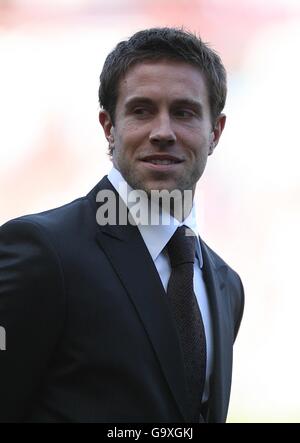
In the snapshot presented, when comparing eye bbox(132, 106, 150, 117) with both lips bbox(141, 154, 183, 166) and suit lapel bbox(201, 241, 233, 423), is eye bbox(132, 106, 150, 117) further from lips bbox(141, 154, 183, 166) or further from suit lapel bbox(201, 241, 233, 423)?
suit lapel bbox(201, 241, 233, 423)

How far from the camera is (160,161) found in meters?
1.72

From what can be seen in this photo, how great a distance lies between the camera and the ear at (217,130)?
198 centimetres

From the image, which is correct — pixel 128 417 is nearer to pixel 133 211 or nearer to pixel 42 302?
pixel 42 302

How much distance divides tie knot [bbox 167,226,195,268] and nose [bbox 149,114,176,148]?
0.24 m

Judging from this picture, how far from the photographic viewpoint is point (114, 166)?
6.03 feet

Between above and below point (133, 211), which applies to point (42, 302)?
below

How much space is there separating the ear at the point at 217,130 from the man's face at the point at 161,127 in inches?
5.2

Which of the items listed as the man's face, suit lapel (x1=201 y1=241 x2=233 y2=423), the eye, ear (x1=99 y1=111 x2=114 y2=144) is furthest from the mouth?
suit lapel (x1=201 y1=241 x2=233 y2=423)

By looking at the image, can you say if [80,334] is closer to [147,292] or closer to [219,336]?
[147,292]

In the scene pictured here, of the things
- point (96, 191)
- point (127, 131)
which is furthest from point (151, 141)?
point (96, 191)

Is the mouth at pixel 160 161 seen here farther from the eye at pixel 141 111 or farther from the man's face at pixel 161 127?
the eye at pixel 141 111

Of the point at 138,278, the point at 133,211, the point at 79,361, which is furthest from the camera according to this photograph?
the point at 133,211

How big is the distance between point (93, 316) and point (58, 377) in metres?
0.15

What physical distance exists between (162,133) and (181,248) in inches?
11.6
